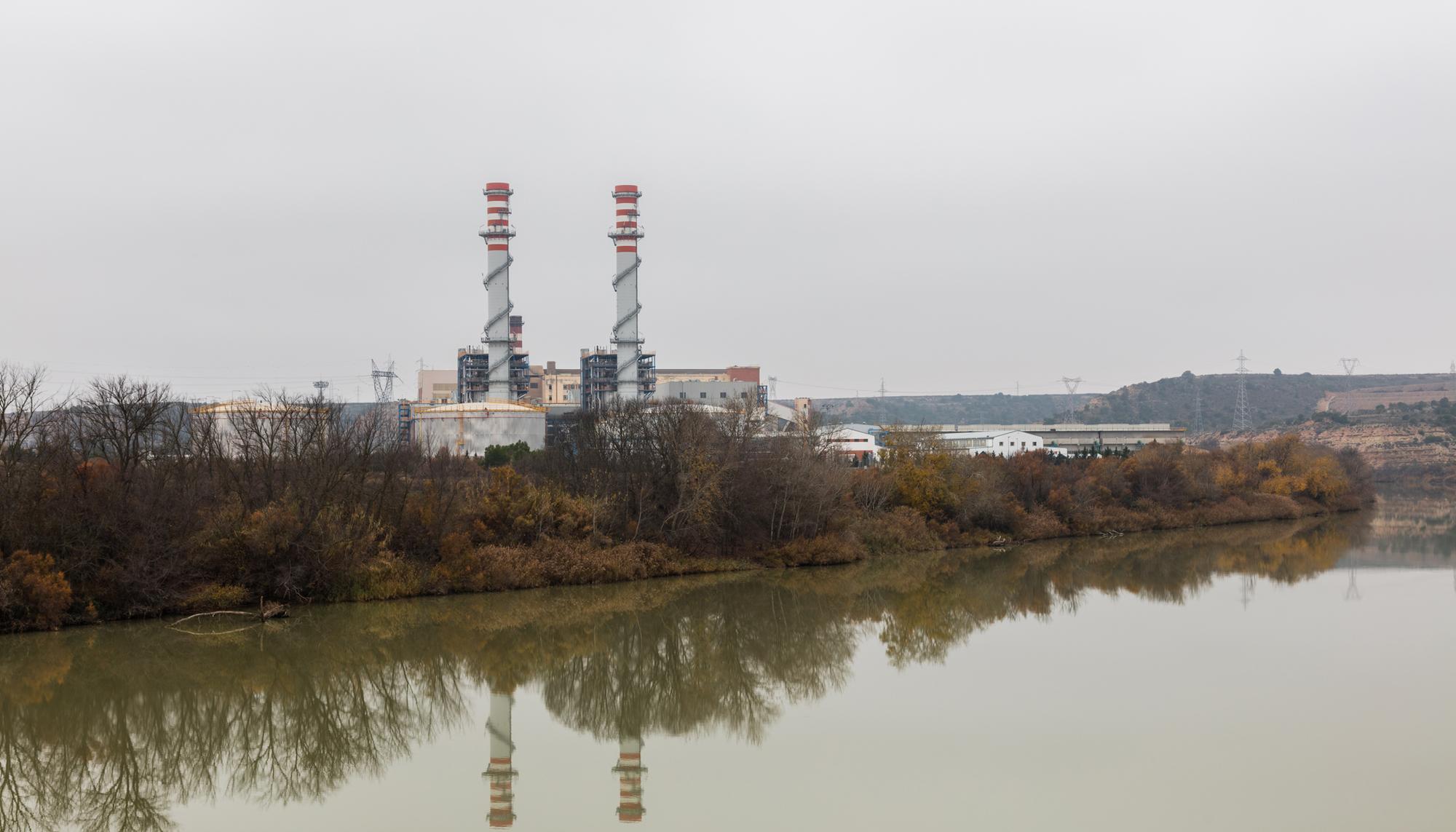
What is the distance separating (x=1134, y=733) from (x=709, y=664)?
6.79 m

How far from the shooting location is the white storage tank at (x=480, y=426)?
162ft

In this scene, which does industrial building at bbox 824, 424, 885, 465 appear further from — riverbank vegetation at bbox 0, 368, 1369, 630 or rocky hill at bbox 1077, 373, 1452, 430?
rocky hill at bbox 1077, 373, 1452, 430

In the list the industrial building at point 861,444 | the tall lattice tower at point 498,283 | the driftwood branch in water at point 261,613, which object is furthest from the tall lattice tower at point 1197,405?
the driftwood branch in water at point 261,613

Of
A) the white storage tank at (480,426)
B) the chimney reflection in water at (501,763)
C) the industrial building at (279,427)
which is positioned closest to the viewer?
the chimney reflection in water at (501,763)

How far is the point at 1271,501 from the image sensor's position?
148 ft

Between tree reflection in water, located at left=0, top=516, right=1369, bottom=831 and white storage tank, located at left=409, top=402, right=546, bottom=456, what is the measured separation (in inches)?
974

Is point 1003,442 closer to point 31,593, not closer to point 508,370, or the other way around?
point 508,370

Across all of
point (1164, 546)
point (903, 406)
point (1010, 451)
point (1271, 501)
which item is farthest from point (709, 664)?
point (903, 406)

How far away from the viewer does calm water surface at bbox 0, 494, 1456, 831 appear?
34.0 ft

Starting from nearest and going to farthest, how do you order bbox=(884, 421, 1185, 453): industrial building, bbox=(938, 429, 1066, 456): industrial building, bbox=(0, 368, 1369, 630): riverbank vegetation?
bbox=(0, 368, 1369, 630): riverbank vegetation, bbox=(938, 429, 1066, 456): industrial building, bbox=(884, 421, 1185, 453): industrial building

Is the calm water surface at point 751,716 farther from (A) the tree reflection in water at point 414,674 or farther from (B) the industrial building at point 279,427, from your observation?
(B) the industrial building at point 279,427

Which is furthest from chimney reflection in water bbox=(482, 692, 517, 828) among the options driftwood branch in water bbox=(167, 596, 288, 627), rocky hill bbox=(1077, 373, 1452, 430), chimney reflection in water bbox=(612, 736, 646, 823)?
rocky hill bbox=(1077, 373, 1452, 430)

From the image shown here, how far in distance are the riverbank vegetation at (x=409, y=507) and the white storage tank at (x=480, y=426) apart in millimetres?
12726

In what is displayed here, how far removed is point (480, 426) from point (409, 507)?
26.1m
